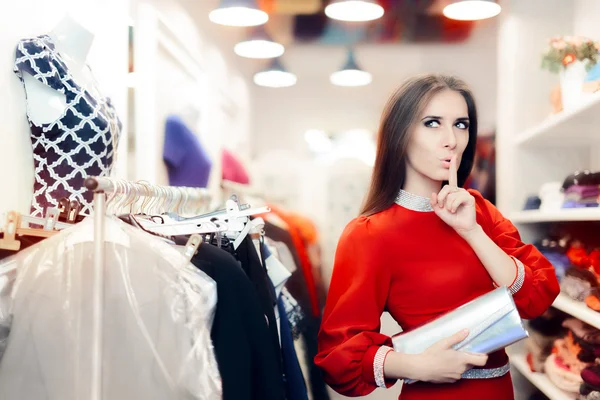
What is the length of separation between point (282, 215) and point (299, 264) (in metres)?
0.25

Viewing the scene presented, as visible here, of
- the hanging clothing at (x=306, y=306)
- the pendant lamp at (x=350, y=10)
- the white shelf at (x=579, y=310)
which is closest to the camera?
the white shelf at (x=579, y=310)

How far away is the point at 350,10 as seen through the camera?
2.70 meters

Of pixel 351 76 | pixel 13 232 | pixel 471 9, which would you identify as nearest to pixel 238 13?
pixel 351 76

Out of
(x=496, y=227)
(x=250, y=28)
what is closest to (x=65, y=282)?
(x=496, y=227)

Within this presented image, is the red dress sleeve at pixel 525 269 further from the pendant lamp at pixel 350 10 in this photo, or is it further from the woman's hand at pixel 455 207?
the pendant lamp at pixel 350 10

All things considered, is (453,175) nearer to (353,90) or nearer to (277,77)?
(353,90)

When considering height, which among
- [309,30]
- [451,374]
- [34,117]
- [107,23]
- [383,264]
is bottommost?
[451,374]

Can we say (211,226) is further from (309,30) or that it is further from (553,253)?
(309,30)

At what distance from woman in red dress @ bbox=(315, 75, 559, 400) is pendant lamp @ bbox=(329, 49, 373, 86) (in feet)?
5.13

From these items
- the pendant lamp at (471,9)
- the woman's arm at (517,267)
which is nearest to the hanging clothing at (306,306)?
the woman's arm at (517,267)

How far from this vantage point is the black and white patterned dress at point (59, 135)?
139 centimetres

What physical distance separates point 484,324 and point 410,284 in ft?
0.64

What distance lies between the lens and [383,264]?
127cm

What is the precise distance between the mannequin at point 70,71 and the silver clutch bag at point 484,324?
92 centimetres
